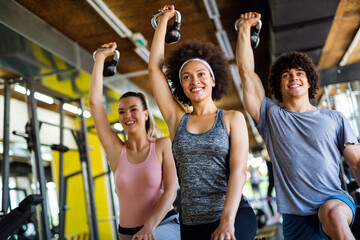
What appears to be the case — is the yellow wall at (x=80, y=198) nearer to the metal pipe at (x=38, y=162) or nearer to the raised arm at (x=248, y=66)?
the metal pipe at (x=38, y=162)

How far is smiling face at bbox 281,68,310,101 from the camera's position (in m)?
2.11

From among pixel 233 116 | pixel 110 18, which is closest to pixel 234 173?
pixel 233 116

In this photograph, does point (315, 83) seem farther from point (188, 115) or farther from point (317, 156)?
point (188, 115)

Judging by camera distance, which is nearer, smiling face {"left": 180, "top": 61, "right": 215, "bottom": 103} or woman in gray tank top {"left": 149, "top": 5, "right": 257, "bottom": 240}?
woman in gray tank top {"left": 149, "top": 5, "right": 257, "bottom": 240}

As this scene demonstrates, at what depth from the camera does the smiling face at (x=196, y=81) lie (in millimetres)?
1721

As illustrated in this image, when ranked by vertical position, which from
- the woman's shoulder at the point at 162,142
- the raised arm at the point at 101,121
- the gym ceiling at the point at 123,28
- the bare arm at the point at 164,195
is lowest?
the bare arm at the point at 164,195

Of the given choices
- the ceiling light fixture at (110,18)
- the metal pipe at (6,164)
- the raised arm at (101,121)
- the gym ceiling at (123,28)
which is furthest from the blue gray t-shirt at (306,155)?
the metal pipe at (6,164)

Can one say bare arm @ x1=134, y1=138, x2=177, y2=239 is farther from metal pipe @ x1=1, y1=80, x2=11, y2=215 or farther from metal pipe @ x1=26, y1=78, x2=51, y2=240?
metal pipe @ x1=1, y1=80, x2=11, y2=215

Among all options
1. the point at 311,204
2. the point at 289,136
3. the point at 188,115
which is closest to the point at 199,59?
the point at 188,115

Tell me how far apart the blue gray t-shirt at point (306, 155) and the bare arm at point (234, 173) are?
0.47 m

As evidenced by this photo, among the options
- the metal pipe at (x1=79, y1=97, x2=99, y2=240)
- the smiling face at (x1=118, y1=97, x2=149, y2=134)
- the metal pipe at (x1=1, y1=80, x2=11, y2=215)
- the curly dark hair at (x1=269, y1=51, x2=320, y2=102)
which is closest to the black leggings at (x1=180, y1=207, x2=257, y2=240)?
the smiling face at (x1=118, y1=97, x2=149, y2=134)

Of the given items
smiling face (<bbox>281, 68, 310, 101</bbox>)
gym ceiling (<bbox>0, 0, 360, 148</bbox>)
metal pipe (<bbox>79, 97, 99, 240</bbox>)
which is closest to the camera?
smiling face (<bbox>281, 68, 310, 101</bbox>)

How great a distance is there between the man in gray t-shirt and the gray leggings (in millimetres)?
530

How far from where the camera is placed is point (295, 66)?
2203 mm
